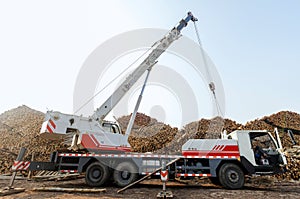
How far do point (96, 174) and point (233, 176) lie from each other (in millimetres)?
5212

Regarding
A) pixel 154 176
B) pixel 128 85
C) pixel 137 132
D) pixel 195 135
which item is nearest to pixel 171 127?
pixel 195 135

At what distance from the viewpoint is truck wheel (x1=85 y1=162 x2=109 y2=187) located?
7202 mm

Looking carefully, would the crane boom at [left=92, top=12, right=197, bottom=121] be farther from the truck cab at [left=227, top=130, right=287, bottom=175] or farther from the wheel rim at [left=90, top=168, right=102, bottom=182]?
the truck cab at [left=227, top=130, right=287, bottom=175]

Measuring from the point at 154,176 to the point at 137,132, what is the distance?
11.4m

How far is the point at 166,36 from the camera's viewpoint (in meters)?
10.2

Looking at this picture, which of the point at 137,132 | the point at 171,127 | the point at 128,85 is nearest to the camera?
the point at 128,85

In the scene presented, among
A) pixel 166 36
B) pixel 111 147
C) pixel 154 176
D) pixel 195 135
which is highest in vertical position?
pixel 166 36

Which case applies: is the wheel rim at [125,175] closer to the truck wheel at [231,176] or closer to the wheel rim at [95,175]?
the wheel rim at [95,175]

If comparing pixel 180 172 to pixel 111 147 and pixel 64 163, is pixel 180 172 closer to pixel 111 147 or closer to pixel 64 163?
pixel 111 147

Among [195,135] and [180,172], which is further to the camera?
[195,135]

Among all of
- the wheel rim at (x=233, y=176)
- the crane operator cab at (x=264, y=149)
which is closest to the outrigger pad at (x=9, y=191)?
the wheel rim at (x=233, y=176)

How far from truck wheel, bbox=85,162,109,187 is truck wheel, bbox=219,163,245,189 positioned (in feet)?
14.3

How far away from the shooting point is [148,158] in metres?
7.44

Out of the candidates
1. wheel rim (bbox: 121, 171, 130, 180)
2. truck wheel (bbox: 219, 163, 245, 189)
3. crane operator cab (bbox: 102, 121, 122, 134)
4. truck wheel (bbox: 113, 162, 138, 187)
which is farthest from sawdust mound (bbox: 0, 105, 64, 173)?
truck wheel (bbox: 219, 163, 245, 189)
